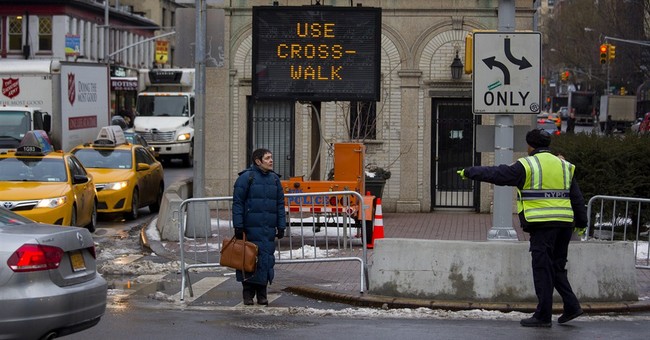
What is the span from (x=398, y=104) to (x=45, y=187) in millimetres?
8063

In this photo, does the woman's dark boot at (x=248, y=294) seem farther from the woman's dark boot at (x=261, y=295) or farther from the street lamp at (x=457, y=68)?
the street lamp at (x=457, y=68)

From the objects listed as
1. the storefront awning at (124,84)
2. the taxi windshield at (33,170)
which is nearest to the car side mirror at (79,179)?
the taxi windshield at (33,170)

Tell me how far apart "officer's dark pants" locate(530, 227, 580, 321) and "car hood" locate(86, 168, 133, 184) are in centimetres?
1260

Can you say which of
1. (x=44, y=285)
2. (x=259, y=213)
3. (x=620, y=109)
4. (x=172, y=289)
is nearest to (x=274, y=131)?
(x=172, y=289)

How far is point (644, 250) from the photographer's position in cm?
1495

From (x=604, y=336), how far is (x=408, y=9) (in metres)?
13.5

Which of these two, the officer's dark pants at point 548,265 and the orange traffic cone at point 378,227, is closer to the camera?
the officer's dark pants at point 548,265

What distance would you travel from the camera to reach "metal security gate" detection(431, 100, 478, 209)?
22281 mm

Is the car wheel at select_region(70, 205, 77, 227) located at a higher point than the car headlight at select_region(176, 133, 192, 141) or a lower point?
lower

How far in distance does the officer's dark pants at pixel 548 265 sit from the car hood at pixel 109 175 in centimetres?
1260

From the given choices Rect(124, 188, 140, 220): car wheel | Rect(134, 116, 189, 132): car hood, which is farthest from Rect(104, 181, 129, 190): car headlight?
Rect(134, 116, 189, 132): car hood

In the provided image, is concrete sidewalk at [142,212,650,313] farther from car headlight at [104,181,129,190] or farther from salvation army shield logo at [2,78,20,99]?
salvation army shield logo at [2,78,20,99]

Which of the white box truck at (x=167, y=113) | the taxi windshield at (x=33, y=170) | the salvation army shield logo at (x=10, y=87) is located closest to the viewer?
the taxi windshield at (x=33, y=170)

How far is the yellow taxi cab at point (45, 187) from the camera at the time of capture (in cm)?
1641
